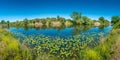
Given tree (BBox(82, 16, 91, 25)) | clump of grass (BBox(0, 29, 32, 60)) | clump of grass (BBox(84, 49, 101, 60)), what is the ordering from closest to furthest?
clump of grass (BBox(84, 49, 101, 60)), clump of grass (BBox(0, 29, 32, 60)), tree (BBox(82, 16, 91, 25))

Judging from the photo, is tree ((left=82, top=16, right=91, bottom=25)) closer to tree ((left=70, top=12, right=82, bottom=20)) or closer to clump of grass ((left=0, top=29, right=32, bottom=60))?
tree ((left=70, top=12, right=82, bottom=20))

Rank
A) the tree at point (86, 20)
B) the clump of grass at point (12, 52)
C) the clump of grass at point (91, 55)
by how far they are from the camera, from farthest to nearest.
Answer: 1. the tree at point (86, 20)
2. the clump of grass at point (12, 52)
3. the clump of grass at point (91, 55)

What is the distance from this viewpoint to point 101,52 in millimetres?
16984

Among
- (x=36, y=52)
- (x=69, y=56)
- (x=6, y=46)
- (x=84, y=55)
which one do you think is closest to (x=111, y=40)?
(x=84, y=55)

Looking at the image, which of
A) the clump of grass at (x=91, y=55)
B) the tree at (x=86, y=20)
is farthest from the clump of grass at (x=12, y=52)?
the tree at (x=86, y=20)

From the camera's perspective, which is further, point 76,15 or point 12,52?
point 76,15

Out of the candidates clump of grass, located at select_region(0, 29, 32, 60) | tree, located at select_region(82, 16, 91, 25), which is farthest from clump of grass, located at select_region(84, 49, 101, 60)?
tree, located at select_region(82, 16, 91, 25)

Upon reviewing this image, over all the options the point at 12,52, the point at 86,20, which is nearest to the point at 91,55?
the point at 12,52

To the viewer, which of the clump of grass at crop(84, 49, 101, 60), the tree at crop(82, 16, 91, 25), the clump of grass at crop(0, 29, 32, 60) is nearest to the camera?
the clump of grass at crop(84, 49, 101, 60)

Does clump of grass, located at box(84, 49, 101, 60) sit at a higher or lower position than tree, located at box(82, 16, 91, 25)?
lower

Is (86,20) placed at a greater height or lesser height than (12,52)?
greater

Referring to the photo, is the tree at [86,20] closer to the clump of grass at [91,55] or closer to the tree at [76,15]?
the tree at [76,15]

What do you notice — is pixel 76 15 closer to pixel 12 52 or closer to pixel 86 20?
pixel 86 20

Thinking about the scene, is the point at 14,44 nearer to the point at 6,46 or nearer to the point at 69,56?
the point at 6,46
